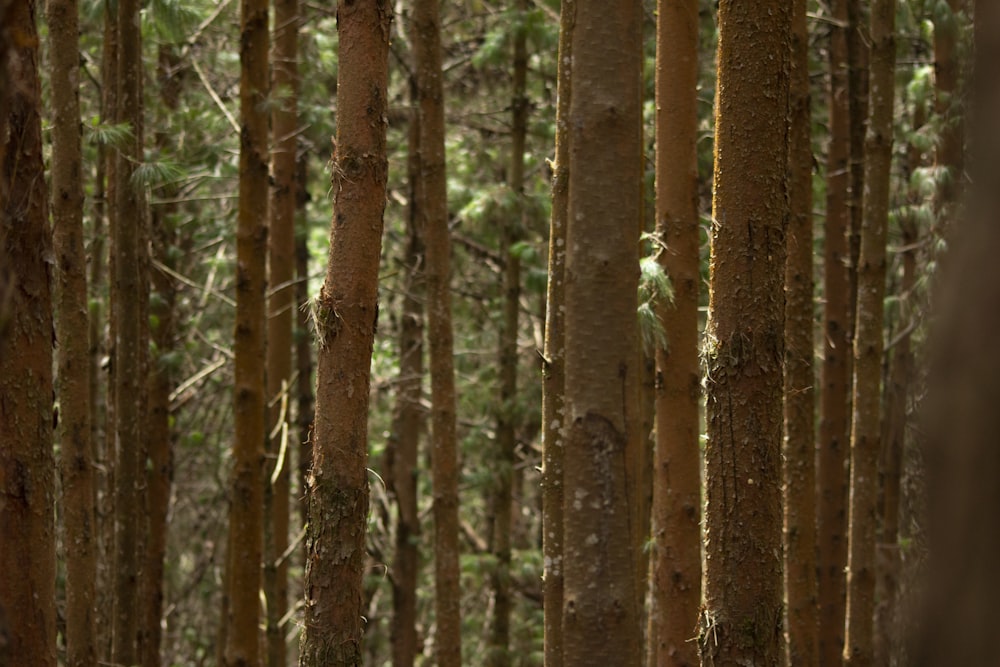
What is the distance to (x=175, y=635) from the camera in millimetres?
13141

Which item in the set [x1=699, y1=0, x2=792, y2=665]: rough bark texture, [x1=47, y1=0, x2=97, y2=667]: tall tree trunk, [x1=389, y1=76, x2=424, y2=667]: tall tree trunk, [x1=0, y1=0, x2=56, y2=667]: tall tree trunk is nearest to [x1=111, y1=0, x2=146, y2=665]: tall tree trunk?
[x1=47, y1=0, x2=97, y2=667]: tall tree trunk

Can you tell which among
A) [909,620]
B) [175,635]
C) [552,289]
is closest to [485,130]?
[552,289]

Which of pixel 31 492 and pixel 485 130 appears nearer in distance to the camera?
pixel 31 492

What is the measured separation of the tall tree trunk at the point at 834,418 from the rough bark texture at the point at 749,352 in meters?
5.48

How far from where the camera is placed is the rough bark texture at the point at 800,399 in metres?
6.77

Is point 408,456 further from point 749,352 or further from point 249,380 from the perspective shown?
point 749,352

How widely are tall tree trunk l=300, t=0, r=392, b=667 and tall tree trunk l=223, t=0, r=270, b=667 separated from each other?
2.13 meters

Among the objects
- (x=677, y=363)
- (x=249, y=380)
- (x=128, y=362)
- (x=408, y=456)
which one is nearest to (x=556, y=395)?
(x=677, y=363)

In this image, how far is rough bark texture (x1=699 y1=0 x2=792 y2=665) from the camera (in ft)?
12.9

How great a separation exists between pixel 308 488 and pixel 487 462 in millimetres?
7161

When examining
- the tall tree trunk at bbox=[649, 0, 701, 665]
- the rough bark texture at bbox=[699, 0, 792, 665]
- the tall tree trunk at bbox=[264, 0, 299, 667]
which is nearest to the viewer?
the rough bark texture at bbox=[699, 0, 792, 665]

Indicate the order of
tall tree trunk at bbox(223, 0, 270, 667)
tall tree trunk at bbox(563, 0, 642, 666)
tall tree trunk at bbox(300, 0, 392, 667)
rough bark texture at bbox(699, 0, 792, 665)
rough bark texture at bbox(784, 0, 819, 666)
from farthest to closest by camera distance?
rough bark texture at bbox(784, 0, 819, 666) → tall tree trunk at bbox(223, 0, 270, 667) → tall tree trunk at bbox(300, 0, 392, 667) → rough bark texture at bbox(699, 0, 792, 665) → tall tree trunk at bbox(563, 0, 642, 666)

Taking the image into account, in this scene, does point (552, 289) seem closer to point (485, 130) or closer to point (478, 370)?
point (485, 130)

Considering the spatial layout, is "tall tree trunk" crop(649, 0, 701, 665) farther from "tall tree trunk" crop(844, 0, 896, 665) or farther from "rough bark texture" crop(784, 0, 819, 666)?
"tall tree trunk" crop(844, 0, 896, 665)
